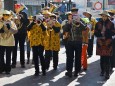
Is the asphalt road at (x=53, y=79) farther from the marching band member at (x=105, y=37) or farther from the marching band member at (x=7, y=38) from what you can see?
the marching band member at (x=105, y=37)

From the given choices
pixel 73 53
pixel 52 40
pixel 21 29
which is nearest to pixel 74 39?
pixel 73 53

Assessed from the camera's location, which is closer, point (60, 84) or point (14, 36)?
point (60, 84)

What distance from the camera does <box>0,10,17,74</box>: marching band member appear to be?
11672 mm

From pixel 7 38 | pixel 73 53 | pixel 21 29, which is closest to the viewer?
pixel 73 53

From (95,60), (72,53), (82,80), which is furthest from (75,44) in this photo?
(95,60)

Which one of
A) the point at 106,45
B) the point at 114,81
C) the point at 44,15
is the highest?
the point at 44,15

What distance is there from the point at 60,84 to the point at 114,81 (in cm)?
151

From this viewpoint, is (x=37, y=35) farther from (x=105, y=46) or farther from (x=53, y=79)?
(x=105, y=46)

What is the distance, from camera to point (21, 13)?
1310cm

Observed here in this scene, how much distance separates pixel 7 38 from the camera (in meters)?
11.8

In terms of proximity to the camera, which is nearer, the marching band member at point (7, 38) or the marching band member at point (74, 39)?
the marching band member at point (74, 39)

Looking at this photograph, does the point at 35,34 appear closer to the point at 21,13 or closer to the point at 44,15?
the point at 44,15

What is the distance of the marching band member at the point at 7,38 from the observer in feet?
38.3

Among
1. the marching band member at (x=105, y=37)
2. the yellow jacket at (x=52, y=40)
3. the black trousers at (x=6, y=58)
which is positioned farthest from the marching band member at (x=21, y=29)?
the marching band member at (x=105, y=37)
